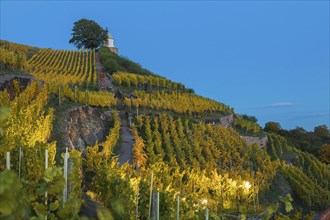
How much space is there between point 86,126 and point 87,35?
150 ft

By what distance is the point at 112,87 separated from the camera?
111ft

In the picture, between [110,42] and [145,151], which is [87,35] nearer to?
[110,42]

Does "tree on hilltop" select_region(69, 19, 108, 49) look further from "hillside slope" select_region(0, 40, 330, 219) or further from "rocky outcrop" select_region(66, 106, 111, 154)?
"rocky outcrop" select_region(66, 106, 111, 154)

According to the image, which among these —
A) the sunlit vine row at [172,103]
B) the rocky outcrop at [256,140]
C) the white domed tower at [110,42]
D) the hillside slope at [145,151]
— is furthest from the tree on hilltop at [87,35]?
the rocky outcrop at [256,140]

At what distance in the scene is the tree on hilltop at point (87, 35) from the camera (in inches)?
2502

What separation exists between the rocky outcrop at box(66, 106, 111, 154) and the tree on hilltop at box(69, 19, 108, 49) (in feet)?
135

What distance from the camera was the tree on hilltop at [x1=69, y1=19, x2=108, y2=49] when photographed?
63.6m

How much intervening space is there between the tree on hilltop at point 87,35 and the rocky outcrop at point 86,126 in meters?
41.1

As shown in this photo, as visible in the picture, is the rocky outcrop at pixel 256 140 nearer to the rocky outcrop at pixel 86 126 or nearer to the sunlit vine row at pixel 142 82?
the sunlit vine row at pixel 142 82

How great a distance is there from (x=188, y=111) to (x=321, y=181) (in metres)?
11.0

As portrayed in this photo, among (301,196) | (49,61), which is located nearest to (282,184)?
(301,196)

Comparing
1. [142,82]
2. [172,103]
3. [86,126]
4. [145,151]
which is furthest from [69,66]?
[145,151]

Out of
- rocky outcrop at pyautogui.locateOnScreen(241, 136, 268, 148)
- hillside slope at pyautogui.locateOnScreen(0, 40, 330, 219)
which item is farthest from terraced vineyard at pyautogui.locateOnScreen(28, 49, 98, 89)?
rocky outcrop at pyautogui.locateOnScreen(241, 136, 268, 148)

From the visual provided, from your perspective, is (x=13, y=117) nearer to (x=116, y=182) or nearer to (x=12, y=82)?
(x=116, y=182)
